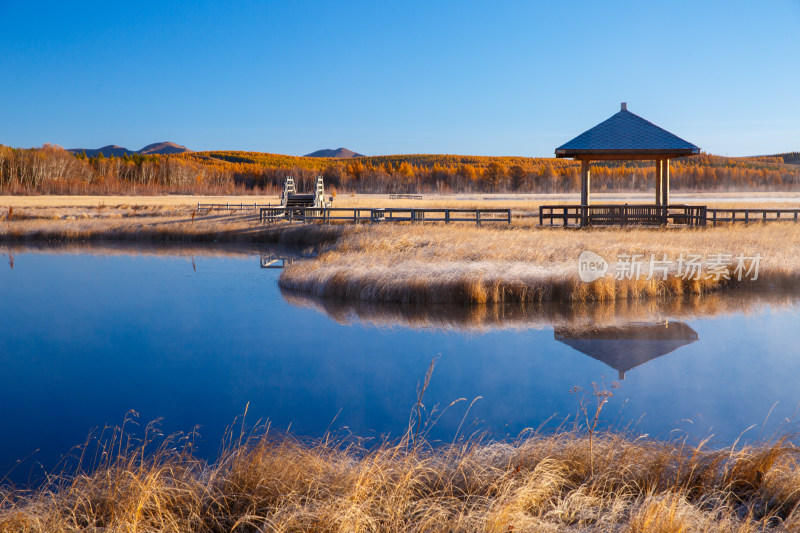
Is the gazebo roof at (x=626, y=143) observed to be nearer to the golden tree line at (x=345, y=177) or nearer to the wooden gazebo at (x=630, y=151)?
the wooden gazebo at (x=630, y=151)

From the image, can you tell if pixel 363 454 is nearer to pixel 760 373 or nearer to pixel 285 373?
pixel 285 373

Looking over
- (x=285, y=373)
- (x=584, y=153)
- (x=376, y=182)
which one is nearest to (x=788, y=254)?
(x=584, y=153)

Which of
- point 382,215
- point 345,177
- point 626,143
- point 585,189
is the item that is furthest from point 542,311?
point 345,177

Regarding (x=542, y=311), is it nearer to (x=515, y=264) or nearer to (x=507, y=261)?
(x=515, y=264)

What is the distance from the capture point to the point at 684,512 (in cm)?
408

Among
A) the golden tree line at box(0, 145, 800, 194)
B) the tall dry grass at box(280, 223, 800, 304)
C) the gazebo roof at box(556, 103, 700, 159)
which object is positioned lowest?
the tall dry grass at box(280, 223, 800, 304)

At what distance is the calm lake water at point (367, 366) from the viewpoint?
7.11 m

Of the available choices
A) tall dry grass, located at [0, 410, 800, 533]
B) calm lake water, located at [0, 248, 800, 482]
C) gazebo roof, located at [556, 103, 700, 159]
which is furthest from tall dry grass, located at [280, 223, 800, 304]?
tall dry grass, located at [0, 410, 800, 533]

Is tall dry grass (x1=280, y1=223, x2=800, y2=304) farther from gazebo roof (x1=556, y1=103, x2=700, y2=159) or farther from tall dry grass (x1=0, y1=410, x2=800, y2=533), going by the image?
tall dry grass (x1=0, y1=410, x2=800, y2=533)

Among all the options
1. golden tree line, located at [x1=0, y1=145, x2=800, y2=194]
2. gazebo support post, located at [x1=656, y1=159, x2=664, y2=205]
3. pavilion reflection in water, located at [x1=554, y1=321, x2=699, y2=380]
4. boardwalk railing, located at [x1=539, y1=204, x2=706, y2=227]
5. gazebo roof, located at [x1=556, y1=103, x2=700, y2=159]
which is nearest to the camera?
pavilion reflection in water, located at [x1=554, y1=321, x2=699, y2=380]

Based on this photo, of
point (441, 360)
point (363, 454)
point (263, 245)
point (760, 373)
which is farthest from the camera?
point (263, 245)

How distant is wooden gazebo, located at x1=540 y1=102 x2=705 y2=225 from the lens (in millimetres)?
23203

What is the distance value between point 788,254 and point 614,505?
15016mm

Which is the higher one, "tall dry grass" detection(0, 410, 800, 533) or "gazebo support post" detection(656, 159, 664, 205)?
"gazebo support post" detection(656, 159, 664, 205)
